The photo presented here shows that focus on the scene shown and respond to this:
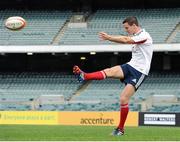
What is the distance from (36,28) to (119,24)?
18.1ft

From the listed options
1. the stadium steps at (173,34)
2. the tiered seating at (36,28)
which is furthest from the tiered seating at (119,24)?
the tiered seating at (36,28)

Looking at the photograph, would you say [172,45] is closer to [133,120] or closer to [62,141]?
[133,120]

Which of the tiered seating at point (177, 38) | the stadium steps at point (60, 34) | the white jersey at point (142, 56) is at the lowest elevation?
the white jersey at point (142, 56)

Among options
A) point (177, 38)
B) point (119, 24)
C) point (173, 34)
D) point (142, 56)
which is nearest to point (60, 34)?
point (119, 24)

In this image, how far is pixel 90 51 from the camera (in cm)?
3409

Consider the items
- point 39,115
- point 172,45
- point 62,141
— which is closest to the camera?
point 62,141

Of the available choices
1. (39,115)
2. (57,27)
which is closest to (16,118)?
(39,115)

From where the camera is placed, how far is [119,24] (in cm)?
3666

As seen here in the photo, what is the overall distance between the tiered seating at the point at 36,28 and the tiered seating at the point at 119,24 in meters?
1.05

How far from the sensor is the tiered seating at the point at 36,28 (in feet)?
117

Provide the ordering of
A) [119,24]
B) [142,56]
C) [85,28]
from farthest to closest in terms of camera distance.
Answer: [85,28]
[119,24]
[142,56]

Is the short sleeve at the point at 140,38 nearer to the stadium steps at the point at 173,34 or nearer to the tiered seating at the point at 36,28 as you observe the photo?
the stadium steps at the point at 173,34

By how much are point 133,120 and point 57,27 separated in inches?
490

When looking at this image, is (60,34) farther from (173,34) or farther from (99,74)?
(99,74)
